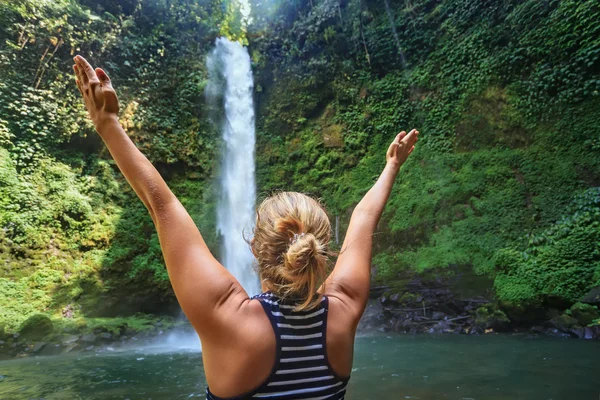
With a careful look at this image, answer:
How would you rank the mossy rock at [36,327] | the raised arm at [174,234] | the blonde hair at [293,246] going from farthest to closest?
the mossy rock at [36,327], the blonde hair at [293,246], the raised arm at [174,234]

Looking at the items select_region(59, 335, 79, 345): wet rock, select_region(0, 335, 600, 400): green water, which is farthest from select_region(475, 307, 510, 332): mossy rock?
select_region(59, 335, 79, 345): wet rock

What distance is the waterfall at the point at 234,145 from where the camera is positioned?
13.4 m

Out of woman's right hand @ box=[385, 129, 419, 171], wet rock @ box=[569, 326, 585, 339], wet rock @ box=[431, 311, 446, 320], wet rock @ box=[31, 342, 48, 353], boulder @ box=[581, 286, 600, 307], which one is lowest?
wet rock @ box=[569, 326, 585, 339]

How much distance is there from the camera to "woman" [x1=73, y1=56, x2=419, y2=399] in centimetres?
78

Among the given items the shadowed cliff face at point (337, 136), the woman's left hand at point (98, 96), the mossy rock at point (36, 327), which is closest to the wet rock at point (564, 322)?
the shadowed cliff face at point (337, 136)

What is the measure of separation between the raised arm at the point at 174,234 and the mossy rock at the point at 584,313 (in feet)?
28.6

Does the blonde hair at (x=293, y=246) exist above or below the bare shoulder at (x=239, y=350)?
above

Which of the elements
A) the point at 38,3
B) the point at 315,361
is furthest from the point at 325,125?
the point at 315,361

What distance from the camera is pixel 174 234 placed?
0.83m

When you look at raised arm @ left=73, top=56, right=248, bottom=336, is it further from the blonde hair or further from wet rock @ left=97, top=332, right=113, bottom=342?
wet rock @ left=97, top=332, right=113, bottom=342

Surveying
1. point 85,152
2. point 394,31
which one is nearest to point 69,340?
point 85,152

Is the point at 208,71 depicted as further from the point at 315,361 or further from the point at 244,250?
the point at 315,361

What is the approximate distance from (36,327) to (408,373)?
8.74m

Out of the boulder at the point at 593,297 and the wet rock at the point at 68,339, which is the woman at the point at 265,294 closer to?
the boulder at the point at 593,297
